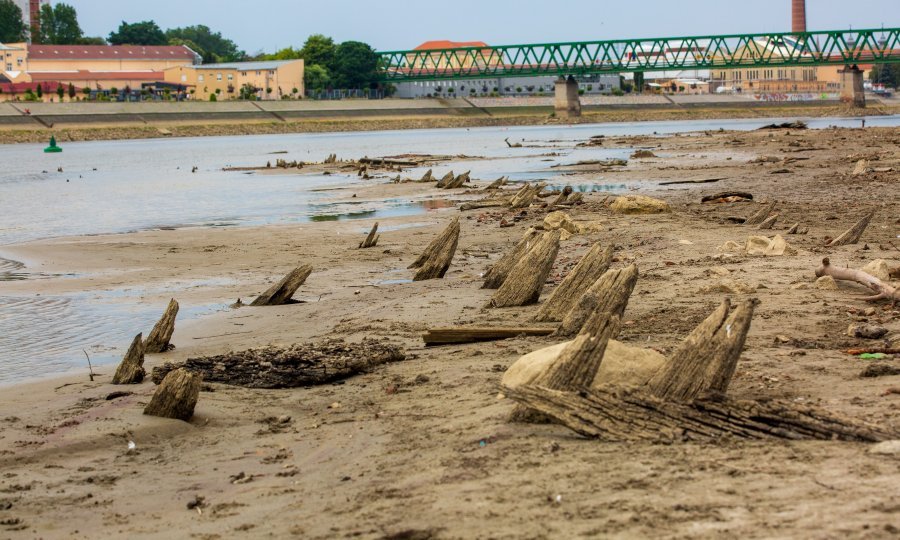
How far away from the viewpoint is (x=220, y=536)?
5898 millimetres

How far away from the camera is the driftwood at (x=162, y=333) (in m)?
11.1

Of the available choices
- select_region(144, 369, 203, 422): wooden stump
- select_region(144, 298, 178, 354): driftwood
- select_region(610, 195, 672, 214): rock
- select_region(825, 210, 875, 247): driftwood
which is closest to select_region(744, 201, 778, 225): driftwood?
select_region(825, 210, 875, 247): driftwood

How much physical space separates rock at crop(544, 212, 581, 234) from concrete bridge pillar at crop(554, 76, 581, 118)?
426ft

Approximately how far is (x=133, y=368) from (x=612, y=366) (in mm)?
4548

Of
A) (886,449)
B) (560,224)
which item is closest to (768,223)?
(560,224)

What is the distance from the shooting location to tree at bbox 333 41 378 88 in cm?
16425

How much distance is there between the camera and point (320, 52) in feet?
563

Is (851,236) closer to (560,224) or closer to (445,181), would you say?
(560,224)

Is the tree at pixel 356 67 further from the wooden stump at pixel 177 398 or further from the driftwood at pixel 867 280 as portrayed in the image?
the wooden stump at pixel 177 398

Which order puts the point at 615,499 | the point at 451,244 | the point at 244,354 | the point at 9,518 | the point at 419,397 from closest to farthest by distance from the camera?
the point at 615,499, the point at 9,518, the point at 419,397, the point at 244,354, the point at 451,244

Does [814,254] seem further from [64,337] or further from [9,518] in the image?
[9,518]

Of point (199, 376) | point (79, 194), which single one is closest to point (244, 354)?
point (199, 376)

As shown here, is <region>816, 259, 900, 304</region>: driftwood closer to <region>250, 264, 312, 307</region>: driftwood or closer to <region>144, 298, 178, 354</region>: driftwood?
<region>250, 264, 312, 307</region>: driftwood

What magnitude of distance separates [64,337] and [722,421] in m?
8.76
